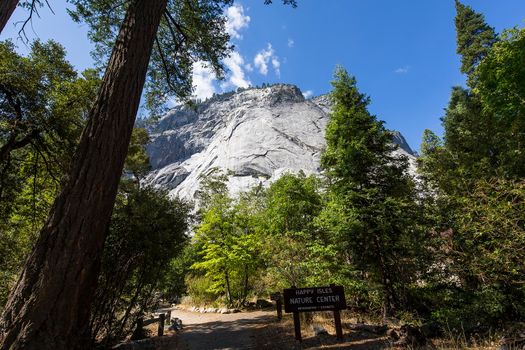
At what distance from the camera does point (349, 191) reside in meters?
9.62

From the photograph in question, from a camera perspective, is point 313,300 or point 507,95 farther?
point 507,95

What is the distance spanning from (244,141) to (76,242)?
2605 inches

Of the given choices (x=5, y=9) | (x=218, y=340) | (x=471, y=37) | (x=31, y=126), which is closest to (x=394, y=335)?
(x=218, y=340)

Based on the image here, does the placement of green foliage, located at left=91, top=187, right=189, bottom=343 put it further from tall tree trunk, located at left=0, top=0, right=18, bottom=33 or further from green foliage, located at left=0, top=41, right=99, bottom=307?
tall tree trunk, located at left=0, top=0, right=18, bottom=33

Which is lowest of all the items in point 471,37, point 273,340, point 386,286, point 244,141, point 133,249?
point 273,340

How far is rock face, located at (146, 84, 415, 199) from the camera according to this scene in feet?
199

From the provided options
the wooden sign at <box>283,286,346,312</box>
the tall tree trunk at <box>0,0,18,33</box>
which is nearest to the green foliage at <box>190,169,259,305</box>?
the wooden sign at <box>283,286,346,312</box>

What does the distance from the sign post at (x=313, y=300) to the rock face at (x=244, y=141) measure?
33.4 m

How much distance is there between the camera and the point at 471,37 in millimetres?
23594

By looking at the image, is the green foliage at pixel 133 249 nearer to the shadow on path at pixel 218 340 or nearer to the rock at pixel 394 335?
the shadow on path at pixel 218 340

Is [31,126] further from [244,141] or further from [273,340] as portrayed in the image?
[244,141]

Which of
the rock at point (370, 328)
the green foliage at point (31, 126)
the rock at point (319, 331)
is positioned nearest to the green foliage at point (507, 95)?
the rock at point (370, 328)

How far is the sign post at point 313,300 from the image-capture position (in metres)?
7.15

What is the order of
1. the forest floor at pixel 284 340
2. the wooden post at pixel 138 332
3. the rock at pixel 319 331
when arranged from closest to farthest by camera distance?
the forest floor at pixel 284 340 → the rock at pixel 319 331 → the wooden post at pixel 138 332
